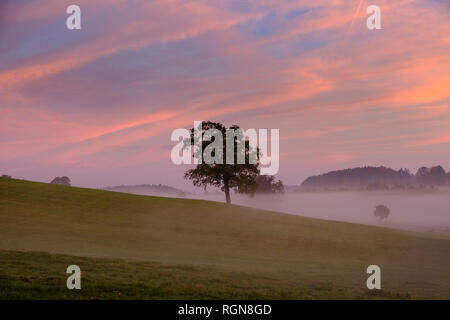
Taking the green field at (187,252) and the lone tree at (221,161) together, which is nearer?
the green field at (187,252)

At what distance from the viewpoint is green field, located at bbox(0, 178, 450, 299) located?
18609 mm

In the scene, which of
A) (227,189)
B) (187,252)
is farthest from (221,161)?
(187,252)

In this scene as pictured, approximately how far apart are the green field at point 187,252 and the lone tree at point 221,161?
11.3 metres

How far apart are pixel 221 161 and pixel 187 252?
41574mm

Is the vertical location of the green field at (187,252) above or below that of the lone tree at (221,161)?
below

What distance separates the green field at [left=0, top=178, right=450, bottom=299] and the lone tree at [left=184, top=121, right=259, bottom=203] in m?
11.3

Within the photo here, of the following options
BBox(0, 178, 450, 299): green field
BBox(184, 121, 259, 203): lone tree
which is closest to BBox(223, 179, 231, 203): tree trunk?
BBox(184, 121, 259, 203): lone tree

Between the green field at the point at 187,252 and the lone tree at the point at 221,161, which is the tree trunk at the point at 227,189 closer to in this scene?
the lone tree at the point at 221,161

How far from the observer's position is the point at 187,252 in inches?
1363

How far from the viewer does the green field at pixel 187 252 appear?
61.1 feet

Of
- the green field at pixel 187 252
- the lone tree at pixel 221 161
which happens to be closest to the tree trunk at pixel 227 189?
the lone tree at pixel 221 161

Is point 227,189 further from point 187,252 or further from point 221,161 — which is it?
point 187,252
